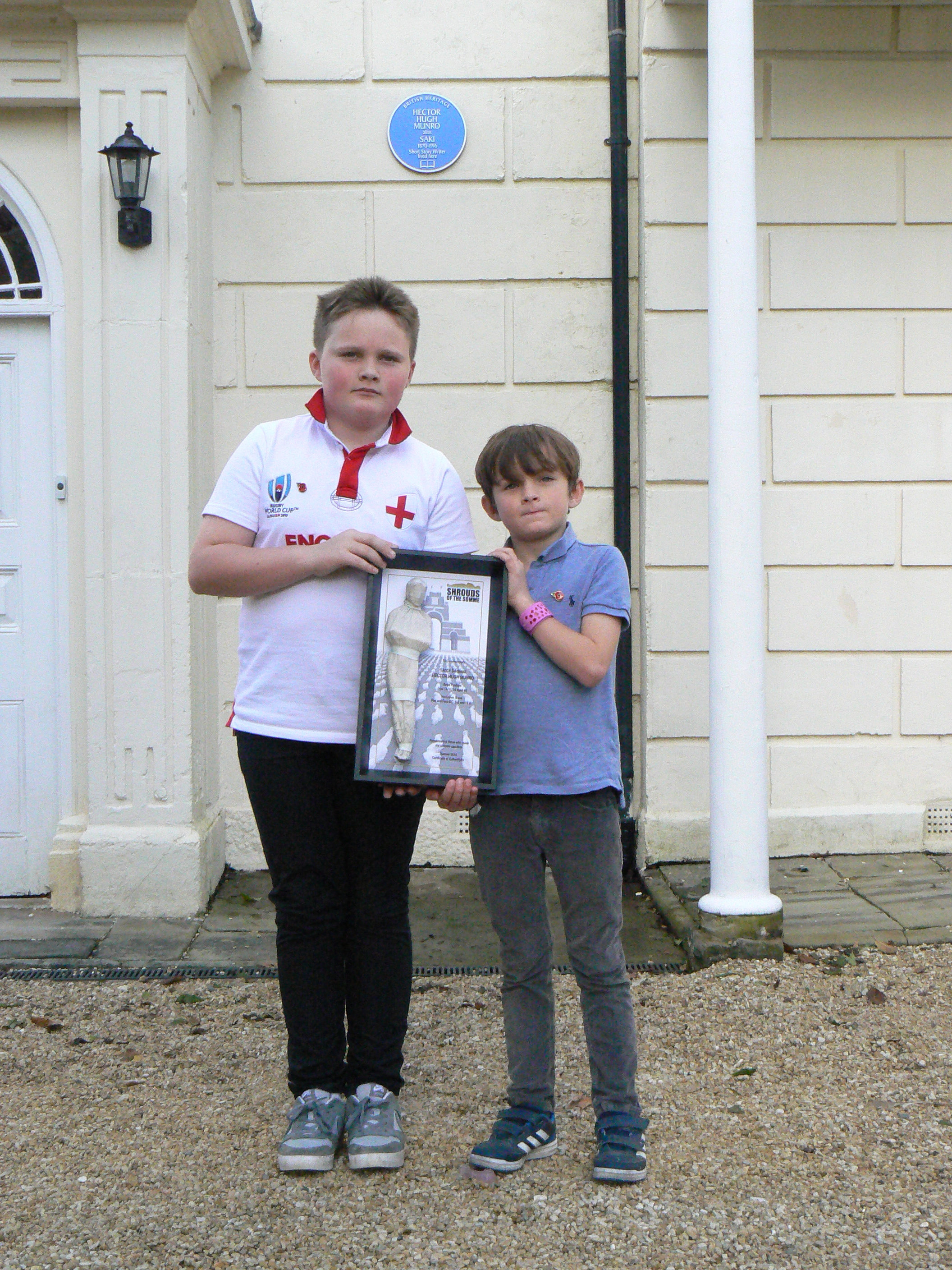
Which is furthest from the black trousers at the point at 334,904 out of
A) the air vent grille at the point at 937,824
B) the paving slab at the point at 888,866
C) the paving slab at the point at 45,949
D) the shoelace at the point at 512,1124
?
the air vent grille at the point at 937,824

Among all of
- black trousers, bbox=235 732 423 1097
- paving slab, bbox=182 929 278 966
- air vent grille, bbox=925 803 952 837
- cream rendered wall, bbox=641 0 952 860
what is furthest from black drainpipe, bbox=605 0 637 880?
black trousers, bbox=235 732 423 1097

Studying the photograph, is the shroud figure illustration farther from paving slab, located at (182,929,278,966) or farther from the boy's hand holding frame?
paving slab, located at (182,929,278,966)

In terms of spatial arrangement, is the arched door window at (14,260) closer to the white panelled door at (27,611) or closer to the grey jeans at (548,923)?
the white panelled door at (27,611)

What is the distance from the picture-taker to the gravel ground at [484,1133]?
7.84ft

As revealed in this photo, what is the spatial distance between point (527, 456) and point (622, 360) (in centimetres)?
259

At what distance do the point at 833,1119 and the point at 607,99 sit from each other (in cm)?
388

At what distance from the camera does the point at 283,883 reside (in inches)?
106

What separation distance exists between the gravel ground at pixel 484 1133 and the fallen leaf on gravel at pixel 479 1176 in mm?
17

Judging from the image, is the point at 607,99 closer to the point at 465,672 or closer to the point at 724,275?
the point at 724,275

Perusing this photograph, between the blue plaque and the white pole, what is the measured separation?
1.26 meters

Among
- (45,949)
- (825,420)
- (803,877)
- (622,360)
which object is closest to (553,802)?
(45,949)

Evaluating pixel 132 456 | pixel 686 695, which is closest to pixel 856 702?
pixel 686 695

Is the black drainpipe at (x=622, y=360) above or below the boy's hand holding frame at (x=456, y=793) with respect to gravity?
above

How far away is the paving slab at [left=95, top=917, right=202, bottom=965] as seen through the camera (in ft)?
13.6
